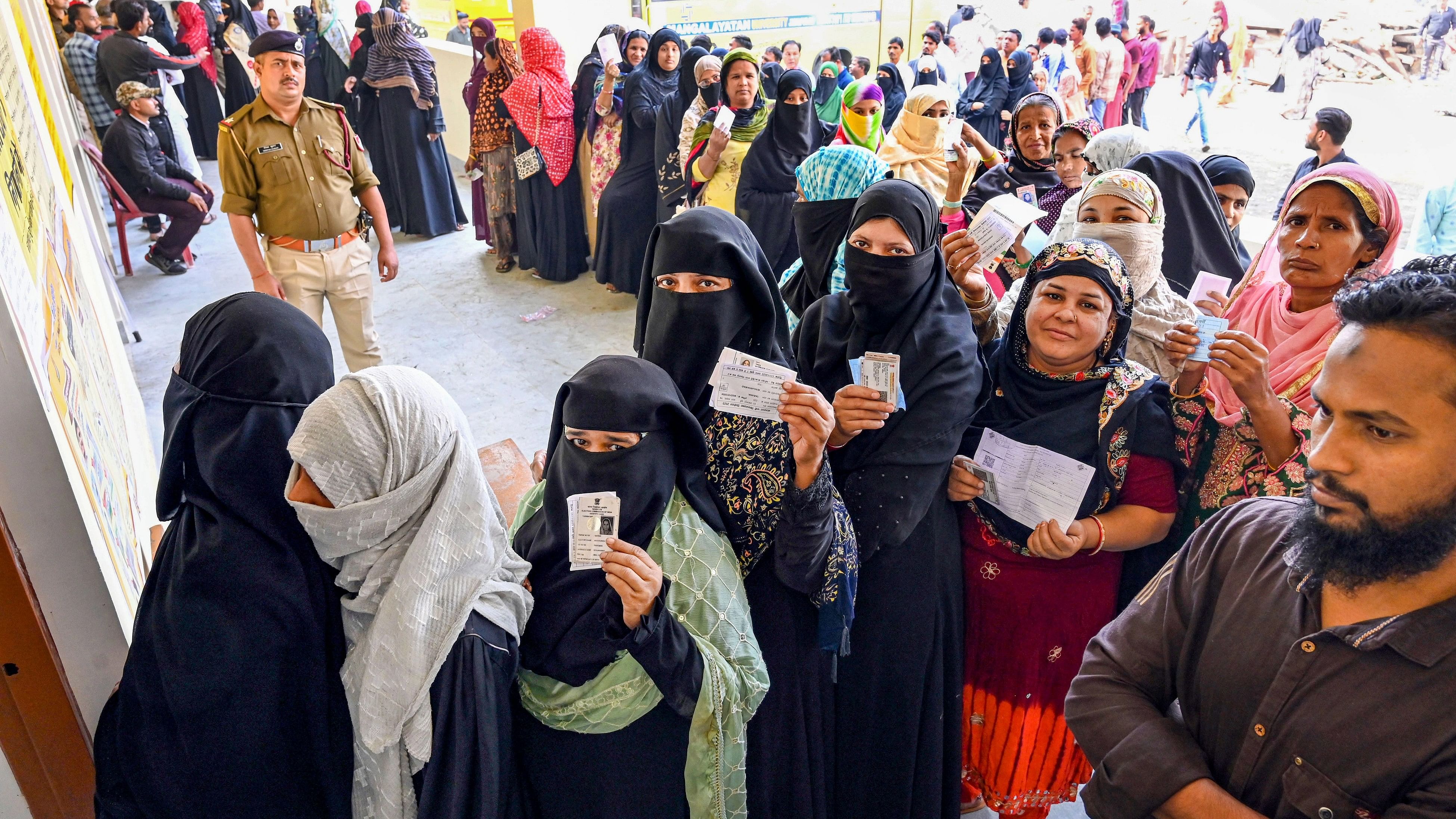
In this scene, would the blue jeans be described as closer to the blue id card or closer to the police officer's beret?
the police officer's beret

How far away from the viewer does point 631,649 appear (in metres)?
1.60

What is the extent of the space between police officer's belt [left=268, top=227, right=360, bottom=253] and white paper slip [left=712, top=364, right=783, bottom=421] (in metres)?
3.27

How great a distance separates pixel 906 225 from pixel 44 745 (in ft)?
7.20

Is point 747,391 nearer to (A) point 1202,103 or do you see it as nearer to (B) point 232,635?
(B) point 232,635

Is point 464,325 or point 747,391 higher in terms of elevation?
point 747,391

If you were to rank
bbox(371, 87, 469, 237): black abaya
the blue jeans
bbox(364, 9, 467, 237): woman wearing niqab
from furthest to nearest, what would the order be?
the blue jeans
bbox(371, 87, 469, 237): black abaya
bbox(364, 9, 467, 237): woman wearing niqab

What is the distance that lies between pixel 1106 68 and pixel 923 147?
6.93 m

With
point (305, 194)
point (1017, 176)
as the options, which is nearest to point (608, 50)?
point (305, 194)

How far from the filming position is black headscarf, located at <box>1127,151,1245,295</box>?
3.17 m

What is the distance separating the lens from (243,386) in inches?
66.0

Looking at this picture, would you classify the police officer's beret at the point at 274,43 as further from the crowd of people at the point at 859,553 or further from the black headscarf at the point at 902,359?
the black headscarf at the point at 902,359

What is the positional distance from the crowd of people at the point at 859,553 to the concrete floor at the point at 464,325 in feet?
9.36

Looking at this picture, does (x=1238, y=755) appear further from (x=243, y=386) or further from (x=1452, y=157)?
(x=1452, y=157)

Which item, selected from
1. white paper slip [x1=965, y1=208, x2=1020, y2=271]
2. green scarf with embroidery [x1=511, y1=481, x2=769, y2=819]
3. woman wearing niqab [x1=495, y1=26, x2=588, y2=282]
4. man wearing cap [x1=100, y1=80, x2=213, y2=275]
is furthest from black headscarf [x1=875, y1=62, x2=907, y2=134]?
green scarf with embroidery [x1=511, y1=481, x2=769, y2=819]
